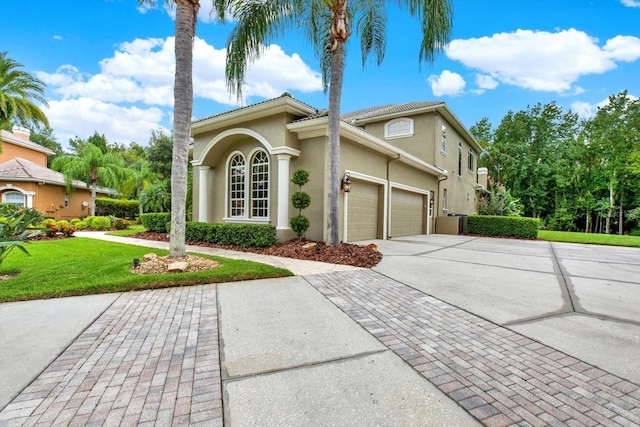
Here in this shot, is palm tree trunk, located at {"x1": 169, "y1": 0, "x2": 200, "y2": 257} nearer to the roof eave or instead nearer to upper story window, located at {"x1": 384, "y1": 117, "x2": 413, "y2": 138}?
the roof eave

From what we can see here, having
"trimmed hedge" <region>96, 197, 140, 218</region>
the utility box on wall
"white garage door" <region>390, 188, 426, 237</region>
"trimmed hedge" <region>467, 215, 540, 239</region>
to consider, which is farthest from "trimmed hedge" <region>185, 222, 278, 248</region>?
"trimmed hedge" <region>96, 197, 140, 218</region>

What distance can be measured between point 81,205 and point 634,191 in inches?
1710

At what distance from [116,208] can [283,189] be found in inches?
771

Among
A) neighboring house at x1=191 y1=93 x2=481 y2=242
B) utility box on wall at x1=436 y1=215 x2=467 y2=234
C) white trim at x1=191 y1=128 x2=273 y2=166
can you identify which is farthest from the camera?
utility box on wall at x1=436 y1=215 x2=467 y2=234

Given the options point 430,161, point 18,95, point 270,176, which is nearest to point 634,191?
point 430,161

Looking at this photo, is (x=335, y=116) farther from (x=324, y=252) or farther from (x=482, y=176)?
(x=482, y=176)

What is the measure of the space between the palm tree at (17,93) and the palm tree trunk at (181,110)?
49.2 ft

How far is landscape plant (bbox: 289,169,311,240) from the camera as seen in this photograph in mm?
8547

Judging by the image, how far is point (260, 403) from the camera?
194 cm

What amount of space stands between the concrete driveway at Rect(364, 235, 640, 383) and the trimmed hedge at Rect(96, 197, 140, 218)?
73.6 feet

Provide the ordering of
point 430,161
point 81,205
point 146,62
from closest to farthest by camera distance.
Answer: point 146,62, point 430,161, point 81,205

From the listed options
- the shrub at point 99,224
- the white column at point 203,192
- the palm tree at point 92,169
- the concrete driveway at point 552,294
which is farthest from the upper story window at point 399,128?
the palm tree at point 92,169

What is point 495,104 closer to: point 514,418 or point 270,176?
point 270,176

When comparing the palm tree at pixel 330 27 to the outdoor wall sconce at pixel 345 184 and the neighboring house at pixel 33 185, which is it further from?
the neighboring house at pixel 33 185
